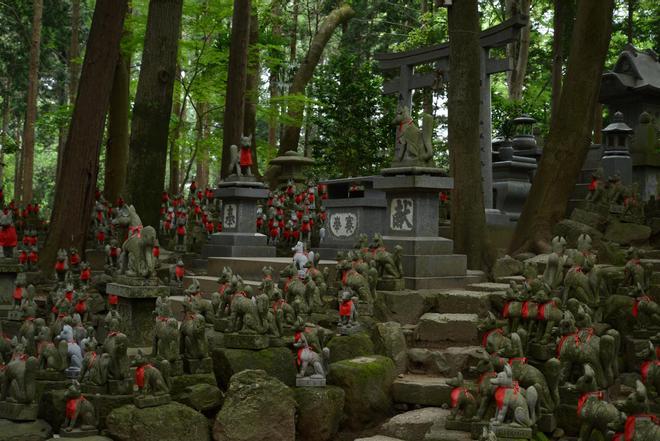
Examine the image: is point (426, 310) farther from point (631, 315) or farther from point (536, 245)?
point (536, 245)

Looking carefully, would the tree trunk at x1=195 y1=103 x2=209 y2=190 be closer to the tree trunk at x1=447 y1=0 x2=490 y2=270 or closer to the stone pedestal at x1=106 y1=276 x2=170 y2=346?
the tree trunk at x1=447 y1=0 x2=490 y2=270

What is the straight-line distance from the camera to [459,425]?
7.02 meters

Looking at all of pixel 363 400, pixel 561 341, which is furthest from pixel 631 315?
pixel 363 400

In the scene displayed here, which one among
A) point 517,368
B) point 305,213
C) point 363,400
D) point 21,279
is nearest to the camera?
point 517,368

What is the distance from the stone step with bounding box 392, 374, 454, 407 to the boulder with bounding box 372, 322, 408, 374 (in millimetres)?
323

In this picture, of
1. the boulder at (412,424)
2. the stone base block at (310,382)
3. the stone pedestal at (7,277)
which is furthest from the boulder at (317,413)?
the stone pedestal at (7,277)

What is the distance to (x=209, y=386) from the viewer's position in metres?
7.64

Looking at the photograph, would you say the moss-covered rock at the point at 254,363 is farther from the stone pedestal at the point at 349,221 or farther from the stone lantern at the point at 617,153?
Result: the stone lantern at the point at 617,153

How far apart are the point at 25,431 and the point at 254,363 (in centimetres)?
239

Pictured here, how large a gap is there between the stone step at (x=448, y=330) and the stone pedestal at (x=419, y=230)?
1.15m

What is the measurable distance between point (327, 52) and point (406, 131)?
89.0ft

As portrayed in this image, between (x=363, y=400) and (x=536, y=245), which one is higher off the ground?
(x=536, y=245)

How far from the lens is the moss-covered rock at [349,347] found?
8805 mm

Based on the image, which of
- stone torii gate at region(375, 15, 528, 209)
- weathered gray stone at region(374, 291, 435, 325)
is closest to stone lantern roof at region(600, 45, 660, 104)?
stone torii gate at region(375, 15, 528, 209)
